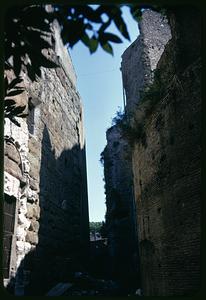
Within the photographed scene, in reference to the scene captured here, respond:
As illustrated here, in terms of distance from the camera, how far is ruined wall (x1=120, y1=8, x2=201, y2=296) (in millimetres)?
5070

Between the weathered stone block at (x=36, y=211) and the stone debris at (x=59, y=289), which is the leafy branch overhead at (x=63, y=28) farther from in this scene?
the stone debris at (x=59, y=289)

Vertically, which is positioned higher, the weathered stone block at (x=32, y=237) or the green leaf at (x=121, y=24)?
the green leaf at (x=121, y=24)

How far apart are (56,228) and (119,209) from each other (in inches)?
294

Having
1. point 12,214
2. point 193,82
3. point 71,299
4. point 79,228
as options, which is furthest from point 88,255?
point 71,299

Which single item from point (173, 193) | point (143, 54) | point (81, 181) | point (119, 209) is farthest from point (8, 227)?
point (143, 54)

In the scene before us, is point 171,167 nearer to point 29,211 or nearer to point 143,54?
point 29,211

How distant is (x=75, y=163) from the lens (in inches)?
385

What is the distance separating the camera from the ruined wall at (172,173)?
16.6 feet

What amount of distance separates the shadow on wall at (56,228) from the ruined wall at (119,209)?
303cm

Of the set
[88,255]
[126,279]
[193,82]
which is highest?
[193,82]

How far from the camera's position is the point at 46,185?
678cm

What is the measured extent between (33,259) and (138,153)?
351 cm

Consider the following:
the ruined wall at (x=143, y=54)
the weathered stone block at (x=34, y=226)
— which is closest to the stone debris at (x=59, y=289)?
the weathered stone block at (x=34, y=226)

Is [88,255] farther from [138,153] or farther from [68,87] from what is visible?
[68,87]
